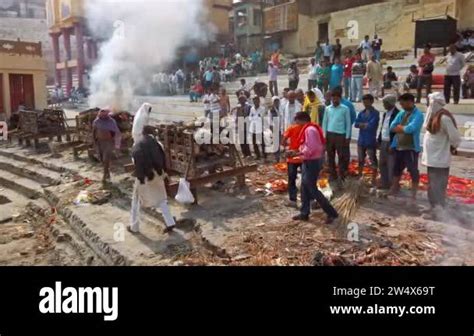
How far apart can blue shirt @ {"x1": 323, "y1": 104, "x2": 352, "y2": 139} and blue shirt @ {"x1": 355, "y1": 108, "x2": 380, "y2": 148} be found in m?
0.18

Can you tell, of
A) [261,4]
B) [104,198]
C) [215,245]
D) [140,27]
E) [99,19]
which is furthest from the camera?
[261,4]

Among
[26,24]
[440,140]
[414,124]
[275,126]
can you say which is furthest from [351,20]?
[26,24]

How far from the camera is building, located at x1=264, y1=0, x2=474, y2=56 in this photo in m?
19.1

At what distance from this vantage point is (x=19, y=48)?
19234mm

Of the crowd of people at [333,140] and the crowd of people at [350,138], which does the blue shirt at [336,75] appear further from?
the crowd of people at [350,138]

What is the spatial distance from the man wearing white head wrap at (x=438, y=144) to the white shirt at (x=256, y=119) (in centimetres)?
408

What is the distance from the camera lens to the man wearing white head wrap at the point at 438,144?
545 centimetres

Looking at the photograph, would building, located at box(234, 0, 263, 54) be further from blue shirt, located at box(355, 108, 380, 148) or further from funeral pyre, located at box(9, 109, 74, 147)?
blue shirt, located at box(355, 108, 380, 148)

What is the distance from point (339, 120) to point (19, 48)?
1733 centimetres

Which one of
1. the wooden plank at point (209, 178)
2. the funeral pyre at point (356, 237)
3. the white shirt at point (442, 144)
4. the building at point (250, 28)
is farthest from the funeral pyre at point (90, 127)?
the building at point (250, 28)

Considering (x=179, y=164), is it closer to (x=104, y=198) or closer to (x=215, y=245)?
(x=104, y=198)
